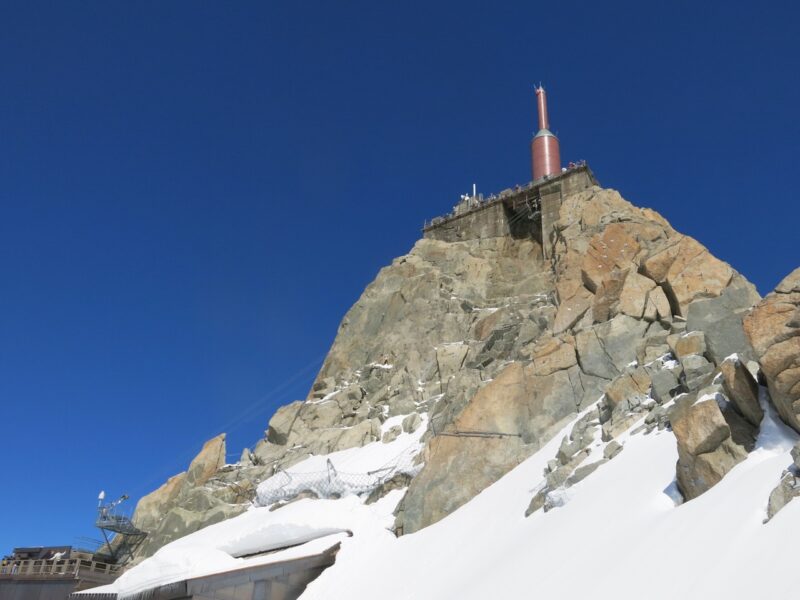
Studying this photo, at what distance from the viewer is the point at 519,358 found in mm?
31984

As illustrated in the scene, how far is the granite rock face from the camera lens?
20.7 metres

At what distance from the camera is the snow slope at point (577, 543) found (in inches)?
400

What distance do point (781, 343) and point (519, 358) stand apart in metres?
19.3

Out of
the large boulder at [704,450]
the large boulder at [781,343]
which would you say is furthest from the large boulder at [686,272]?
the large boulder at [704,450]

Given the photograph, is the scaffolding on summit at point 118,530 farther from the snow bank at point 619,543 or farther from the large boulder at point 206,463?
the snow bank at point 619,543

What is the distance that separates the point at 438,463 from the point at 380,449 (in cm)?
936

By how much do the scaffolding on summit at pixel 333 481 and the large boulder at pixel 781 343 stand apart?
1785cm

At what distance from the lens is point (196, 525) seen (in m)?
37.5

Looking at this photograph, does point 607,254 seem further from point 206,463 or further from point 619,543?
point 206,463

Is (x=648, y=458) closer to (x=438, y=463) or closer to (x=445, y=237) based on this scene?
(x=438, y=463)

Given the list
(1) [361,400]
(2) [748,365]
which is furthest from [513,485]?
(1) [361,400]

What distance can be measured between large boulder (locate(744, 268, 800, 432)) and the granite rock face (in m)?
1.10

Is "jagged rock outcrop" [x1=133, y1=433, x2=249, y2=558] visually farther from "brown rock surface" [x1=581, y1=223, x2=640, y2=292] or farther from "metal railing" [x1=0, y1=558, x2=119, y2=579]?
"brown rock surface" [x1=581, y1=223, x2=640, y2=292]

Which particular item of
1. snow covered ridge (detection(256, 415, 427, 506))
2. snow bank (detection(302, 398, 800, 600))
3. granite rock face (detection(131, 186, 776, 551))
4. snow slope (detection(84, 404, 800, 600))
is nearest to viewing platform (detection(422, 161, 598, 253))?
granite rock face (detection(131, 186, 776, 551))
